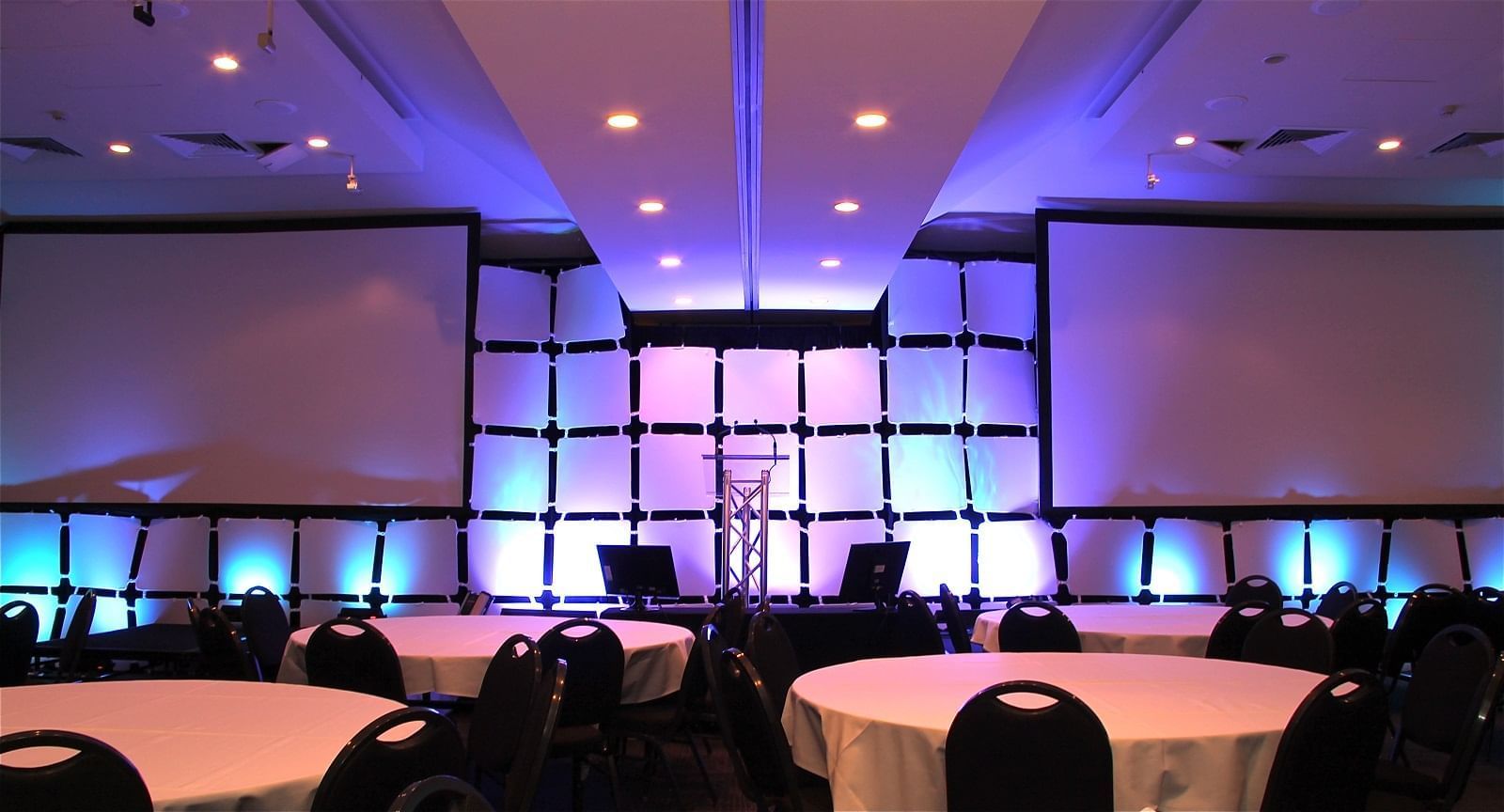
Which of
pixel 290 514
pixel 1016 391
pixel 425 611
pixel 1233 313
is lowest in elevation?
pixel 425 611

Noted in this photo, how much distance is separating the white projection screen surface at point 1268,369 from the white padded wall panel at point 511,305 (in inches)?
171

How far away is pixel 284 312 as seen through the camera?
835 centimetres

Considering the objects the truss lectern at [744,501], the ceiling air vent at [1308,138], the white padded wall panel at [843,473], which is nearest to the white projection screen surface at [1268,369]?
the white padded wall panel at [843,473]

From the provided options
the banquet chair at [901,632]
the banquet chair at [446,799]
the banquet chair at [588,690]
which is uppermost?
the banquet chair at [446,799]

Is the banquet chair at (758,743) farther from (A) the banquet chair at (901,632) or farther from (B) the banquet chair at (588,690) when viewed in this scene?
(A) the banquet chair at (901,632)

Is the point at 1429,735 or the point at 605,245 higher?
the point at 605,245

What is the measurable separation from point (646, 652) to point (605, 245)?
3028 millimetres

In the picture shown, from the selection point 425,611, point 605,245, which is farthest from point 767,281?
point 425,611

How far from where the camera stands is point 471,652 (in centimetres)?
427

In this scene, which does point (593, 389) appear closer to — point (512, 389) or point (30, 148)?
point (512, 389)

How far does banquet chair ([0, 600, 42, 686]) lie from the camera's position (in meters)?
4.64

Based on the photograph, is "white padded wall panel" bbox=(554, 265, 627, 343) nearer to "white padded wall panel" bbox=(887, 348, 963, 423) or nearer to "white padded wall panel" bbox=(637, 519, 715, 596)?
"white padded wall panel" bbox=(637, 519, 715, 596)

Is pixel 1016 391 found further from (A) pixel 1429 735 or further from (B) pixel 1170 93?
(A) pixel 1429 735

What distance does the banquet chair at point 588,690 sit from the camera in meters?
3.97
